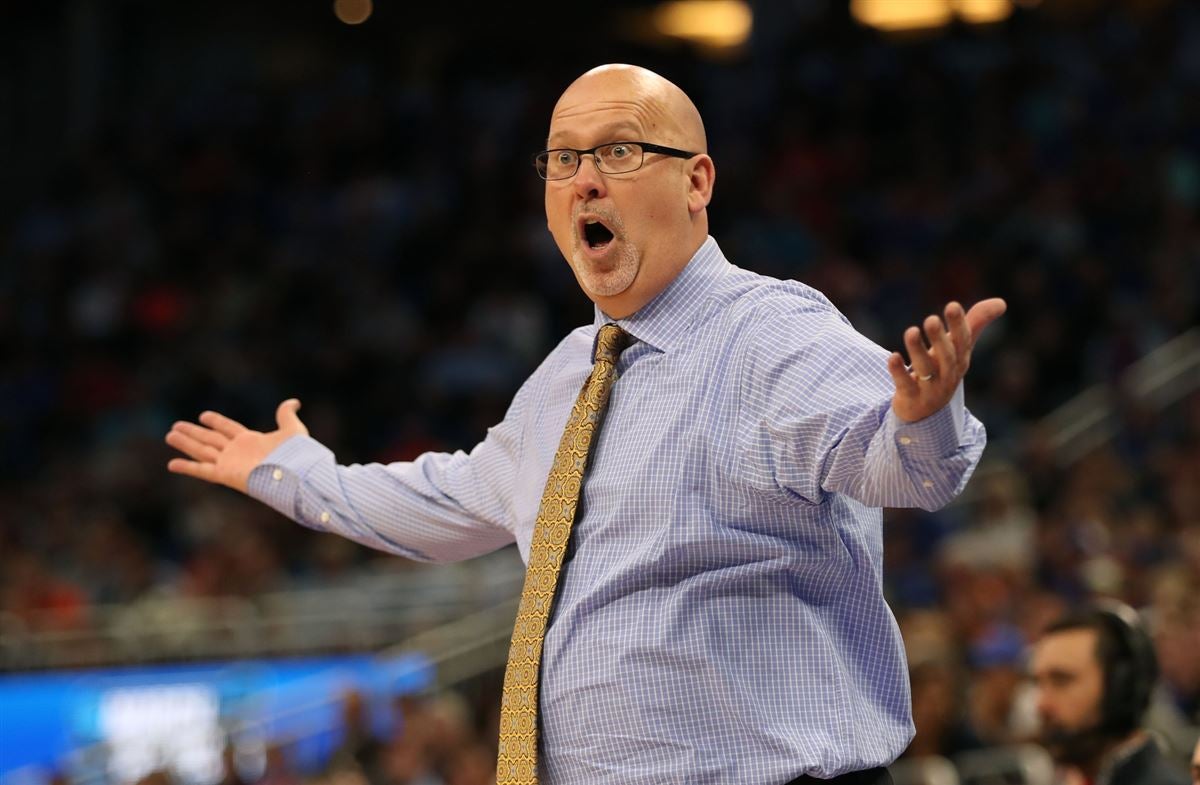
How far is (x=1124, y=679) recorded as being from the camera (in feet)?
11.2

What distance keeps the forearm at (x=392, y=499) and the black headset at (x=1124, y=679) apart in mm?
1304

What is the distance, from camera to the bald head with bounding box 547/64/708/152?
7.97 feet

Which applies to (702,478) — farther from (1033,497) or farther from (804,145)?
(804,145)

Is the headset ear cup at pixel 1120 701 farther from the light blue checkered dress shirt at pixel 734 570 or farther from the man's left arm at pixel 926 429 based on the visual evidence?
the man's left arm at pixel 926 429

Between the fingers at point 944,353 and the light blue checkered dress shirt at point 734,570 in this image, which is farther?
the light blue checkered dress shirt at point 734,570

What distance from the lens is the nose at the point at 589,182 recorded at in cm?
242

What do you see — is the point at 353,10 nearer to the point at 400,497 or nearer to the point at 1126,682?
the point at 1126,682

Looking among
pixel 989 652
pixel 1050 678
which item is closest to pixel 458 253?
pixel 989 652

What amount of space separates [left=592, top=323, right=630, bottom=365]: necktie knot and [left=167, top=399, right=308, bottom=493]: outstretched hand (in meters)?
0.63

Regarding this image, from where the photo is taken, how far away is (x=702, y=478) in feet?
7.25

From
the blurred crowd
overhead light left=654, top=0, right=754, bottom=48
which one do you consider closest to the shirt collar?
the blurred crowd

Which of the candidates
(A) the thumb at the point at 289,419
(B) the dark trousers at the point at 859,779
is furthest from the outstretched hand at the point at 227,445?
(B) the dark trousers at the point at 859,779

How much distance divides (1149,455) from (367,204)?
18.3 ft

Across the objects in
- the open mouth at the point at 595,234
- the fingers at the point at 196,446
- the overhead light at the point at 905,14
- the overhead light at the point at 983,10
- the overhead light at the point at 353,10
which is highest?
the overhead light at the point at 353,10
